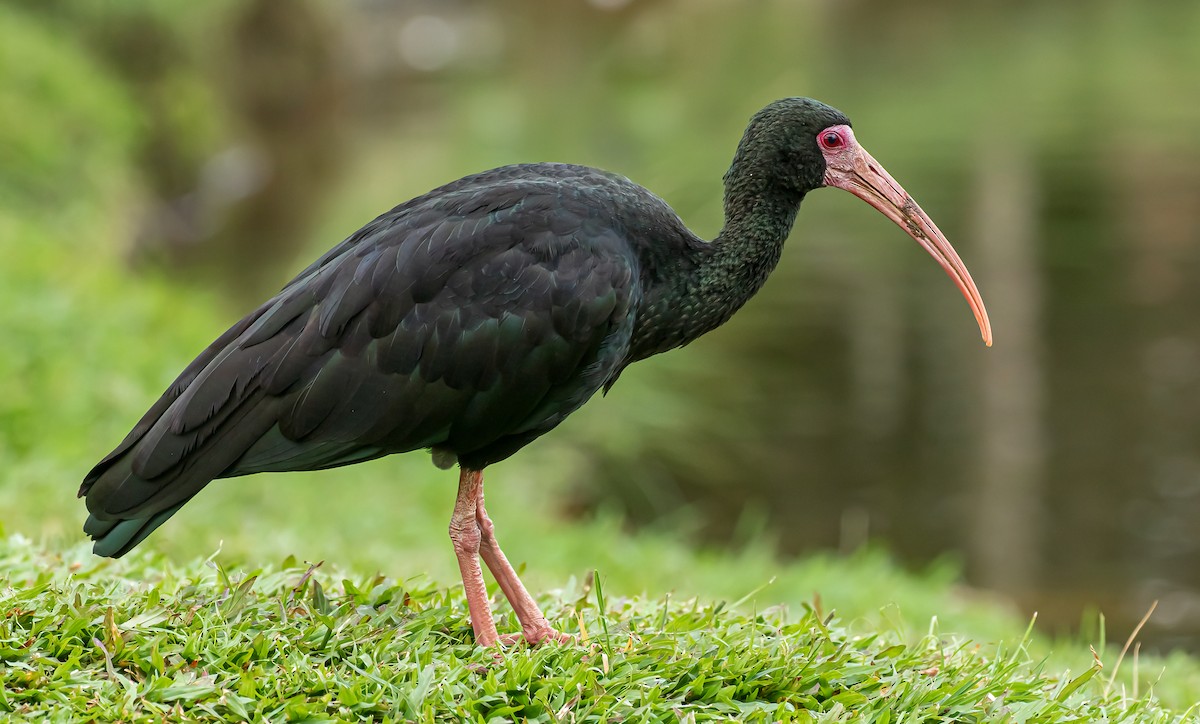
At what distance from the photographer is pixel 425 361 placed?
4203 mm

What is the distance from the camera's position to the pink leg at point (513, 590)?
4297mm

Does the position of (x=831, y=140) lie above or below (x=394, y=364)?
above

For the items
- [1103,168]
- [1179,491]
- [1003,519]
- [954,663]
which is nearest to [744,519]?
[1003,519]

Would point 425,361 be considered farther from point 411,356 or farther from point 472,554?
point 472,554

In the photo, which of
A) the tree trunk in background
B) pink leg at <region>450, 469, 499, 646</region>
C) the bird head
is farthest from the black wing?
the tree trunk in background

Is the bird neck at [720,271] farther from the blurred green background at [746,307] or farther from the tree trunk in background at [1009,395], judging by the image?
the tree trunk in background at [1009,395]

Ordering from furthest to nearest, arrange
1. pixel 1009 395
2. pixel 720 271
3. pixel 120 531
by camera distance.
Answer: pixel 1009 395 → pixel 720 271 → pixel 120 531

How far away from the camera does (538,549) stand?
7.83m

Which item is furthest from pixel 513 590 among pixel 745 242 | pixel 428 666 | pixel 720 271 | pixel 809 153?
pixel 809 153

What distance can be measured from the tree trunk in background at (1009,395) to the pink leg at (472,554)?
217 inches

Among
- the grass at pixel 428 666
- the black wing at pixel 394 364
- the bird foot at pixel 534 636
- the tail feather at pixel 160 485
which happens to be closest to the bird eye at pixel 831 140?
the black wing at pixel 394 364

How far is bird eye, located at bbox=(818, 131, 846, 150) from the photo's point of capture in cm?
469

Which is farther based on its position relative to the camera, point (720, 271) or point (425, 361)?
point (720, 271)

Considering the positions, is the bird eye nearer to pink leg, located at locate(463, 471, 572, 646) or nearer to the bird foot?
pink leg, located at locate(463, 471, 572, 646)
